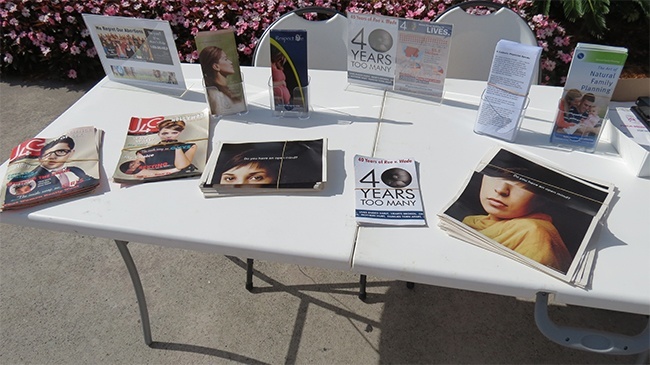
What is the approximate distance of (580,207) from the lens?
1.02m

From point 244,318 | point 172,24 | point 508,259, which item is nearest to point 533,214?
point 508,259

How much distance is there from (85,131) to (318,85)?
0.78 metres

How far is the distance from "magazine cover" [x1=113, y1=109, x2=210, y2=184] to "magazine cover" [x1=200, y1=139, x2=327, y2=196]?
0.20 ft

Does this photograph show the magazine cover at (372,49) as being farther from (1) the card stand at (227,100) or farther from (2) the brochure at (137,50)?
(2) the brochure at (137,50)

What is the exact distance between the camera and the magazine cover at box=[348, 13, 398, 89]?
1.39 meters

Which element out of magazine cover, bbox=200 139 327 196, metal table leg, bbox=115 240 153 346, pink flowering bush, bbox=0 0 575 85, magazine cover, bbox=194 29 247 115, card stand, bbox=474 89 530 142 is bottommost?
metal table leg, bbox=115 240 153 346

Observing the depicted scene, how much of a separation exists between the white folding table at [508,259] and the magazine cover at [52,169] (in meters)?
0.75

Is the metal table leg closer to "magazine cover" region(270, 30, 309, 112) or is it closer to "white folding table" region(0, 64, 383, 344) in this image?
"white folding table" region(0, 64, 383, 344)

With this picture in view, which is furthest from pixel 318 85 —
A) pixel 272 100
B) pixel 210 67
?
pixel 210 67

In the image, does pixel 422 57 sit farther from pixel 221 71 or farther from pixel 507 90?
pixel 221 71

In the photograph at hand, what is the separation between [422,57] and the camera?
140cm

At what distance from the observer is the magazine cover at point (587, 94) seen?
3.61 ft

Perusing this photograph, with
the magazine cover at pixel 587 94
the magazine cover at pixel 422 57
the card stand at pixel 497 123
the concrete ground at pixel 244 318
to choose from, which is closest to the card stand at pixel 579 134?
the magazine cover at pixel 587 94

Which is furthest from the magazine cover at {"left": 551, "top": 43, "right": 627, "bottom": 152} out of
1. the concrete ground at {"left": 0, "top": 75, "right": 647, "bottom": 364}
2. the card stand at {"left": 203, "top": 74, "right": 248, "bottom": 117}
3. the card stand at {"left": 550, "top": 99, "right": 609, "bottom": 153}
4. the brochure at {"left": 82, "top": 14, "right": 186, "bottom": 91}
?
the brochure at {"left": 82, "top": 14, "right": 186, "bottom": 91}
